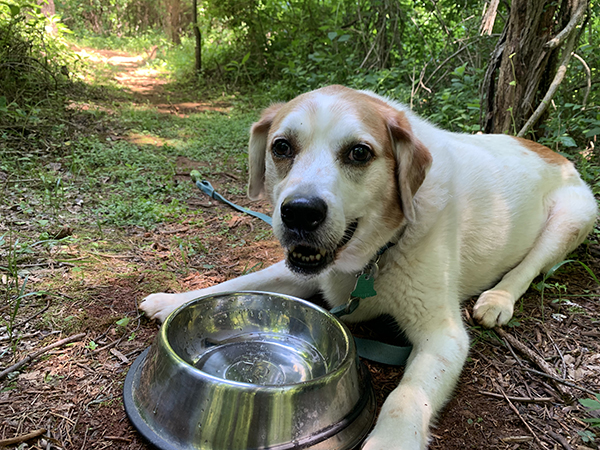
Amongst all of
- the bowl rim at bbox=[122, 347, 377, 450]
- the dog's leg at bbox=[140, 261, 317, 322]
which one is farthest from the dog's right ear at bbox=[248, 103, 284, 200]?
the bowl rim at bbox=[122, 347, 377, 450]

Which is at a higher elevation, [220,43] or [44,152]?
[220,43]

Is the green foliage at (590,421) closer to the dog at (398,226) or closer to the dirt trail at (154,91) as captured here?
the dog at (398,226)

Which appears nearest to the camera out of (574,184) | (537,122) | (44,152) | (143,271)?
(143,271)

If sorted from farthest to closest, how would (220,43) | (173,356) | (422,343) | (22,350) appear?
(220,43)
(422,343)
(22,350)
(173,356)

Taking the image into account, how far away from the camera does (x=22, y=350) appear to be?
81.9 inches

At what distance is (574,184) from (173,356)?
323 centimetres

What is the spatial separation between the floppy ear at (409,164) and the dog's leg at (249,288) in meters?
0.74

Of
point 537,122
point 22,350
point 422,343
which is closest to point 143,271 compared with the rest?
point 22,350

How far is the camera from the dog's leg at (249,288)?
2.46 metres

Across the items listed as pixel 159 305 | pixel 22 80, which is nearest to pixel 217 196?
pixel 159 305

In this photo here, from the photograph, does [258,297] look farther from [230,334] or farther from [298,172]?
[298,172]

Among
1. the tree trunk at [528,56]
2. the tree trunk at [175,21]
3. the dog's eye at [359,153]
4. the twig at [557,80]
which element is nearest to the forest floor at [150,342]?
the dog's eye at [359,153]

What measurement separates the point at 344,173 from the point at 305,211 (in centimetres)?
36

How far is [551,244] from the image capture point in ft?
10.0
